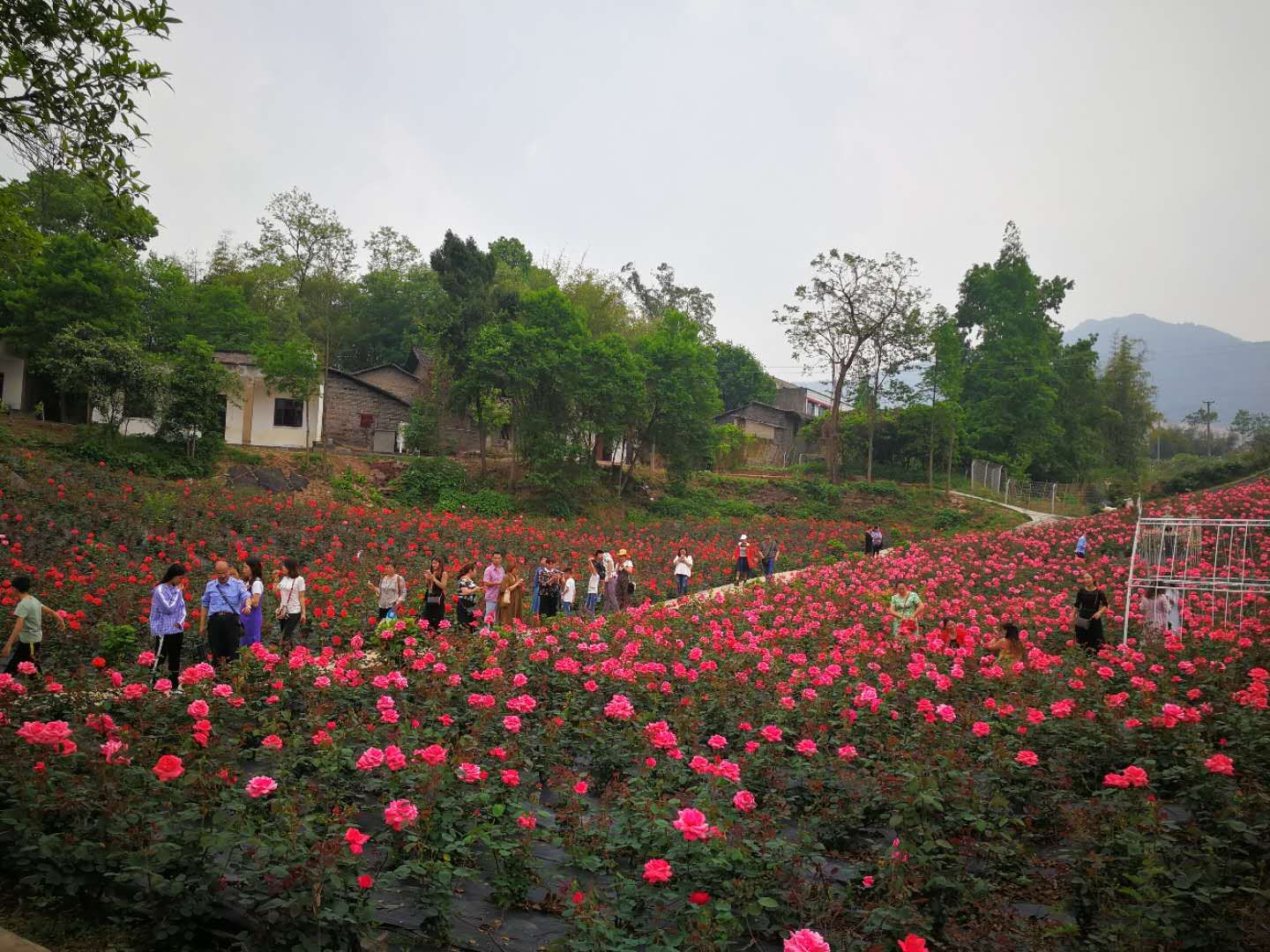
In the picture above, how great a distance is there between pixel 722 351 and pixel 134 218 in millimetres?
55697

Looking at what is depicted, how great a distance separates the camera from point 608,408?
3338 centimetres

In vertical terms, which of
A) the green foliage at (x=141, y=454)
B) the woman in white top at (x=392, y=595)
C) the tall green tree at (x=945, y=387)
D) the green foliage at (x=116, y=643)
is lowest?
the green foliage at (x=116, y=643)

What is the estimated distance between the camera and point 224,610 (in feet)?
26.7

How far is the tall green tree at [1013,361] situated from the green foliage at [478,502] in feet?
89.3

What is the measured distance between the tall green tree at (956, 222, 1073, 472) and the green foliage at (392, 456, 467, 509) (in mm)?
28520

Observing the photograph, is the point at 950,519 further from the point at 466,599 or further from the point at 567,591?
the point at 466,599

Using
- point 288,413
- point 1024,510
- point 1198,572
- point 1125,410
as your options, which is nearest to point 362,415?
point 288,413

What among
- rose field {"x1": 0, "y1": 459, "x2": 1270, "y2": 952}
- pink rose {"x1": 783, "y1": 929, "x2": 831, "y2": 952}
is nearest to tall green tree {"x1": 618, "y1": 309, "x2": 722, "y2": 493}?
rose field {"x1": 0, "y1": 459, "x2": 1270, "y2": 952}

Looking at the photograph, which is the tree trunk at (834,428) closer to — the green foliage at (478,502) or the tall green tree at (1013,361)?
the tall green tree at (1013,361)

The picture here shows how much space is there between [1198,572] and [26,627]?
1316 centimetres

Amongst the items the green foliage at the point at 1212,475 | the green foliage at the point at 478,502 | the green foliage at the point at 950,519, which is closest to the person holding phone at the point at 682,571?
the green foliage at the point at 478,502

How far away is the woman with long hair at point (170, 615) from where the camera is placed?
771cm

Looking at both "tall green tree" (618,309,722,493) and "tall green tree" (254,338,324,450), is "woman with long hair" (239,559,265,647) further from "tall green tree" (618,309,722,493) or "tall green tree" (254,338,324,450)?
"tall green tree" (618,309,722,493)

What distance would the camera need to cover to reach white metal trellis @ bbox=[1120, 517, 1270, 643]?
9.31 meters
